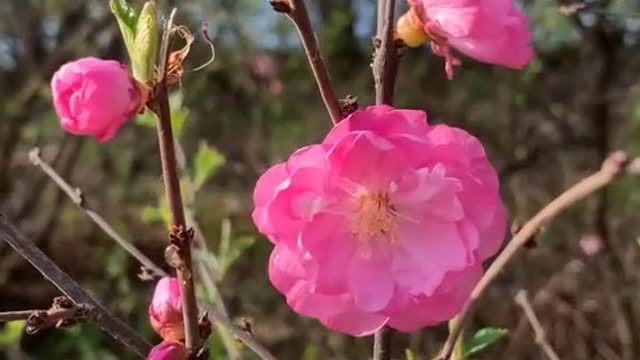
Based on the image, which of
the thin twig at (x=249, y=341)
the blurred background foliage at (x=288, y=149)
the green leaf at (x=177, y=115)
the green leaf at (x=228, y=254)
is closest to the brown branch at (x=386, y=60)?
the thin twig at (x=249, y=341)

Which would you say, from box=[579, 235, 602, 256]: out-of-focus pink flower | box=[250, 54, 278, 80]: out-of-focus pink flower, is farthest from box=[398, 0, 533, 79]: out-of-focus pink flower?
box=[250, 54, 278, 80]: out-of-focus pink flower

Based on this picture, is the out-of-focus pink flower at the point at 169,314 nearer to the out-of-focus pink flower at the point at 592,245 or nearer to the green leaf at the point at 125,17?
the green leaf at the point at 125,17

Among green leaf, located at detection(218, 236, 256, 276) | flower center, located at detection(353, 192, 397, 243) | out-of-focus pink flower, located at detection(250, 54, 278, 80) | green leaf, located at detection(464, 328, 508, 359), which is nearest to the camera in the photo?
flower center, located at detection(353, 192, 397, 243)

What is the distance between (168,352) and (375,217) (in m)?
0.17

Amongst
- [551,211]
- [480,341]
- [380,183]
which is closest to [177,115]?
[480,341]

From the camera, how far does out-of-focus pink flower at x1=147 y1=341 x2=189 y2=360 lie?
0.83 metres

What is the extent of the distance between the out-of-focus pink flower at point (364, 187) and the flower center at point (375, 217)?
23 millimetres

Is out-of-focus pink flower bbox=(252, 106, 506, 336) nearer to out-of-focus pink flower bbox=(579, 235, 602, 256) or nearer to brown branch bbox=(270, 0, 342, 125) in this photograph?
brown branch bbox=(270, 0, 342, 125)

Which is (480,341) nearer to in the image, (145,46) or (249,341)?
(249,341)

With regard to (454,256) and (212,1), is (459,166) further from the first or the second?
(212,1)

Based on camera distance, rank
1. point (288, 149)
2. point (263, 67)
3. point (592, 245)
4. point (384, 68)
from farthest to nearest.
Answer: point (263, 67), point (288, 149), point (592, 245), point (384, 68)

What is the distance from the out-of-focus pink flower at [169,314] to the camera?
92 cm

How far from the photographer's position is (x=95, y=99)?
81 centimetres

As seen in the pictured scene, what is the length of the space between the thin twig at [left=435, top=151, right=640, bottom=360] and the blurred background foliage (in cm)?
Answer: 162
